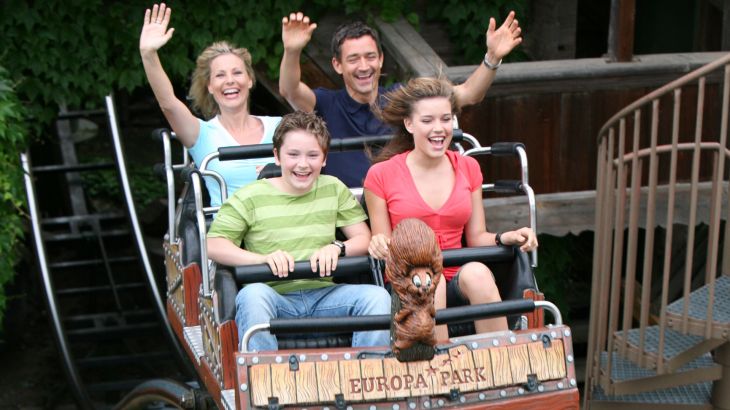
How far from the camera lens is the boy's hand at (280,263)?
12.3ft

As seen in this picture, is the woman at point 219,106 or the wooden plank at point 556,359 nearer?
the wooden plank at point 556,359

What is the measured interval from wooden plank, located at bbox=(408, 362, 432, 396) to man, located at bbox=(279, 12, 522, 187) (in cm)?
159

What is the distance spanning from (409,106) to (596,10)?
5.80 metres

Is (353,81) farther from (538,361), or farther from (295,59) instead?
(538,361)

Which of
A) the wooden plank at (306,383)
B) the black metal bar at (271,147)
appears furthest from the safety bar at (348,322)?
the black metal bar at (271,147)

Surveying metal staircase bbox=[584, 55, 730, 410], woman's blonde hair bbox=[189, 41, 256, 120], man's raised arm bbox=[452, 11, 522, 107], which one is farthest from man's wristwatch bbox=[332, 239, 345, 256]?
metal staircase bbox=[584, 55, 730, 410]

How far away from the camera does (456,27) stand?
7.74m

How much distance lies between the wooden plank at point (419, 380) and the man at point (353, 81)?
1588 millimetres

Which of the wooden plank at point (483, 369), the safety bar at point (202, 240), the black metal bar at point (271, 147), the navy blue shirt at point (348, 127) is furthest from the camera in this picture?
the navy blue shirt at point (348, 127)

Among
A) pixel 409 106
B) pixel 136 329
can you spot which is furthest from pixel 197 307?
pixel 136 329

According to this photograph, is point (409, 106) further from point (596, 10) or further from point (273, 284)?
point (596, 10)

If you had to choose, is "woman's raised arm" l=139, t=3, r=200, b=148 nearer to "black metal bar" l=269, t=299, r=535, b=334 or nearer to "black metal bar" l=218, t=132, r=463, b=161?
"black metal bar" l=218, t=132, r=463, b=161

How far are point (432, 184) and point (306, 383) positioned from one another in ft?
3.37

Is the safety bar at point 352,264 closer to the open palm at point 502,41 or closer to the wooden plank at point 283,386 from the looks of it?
the wooden plank at point 283,386
